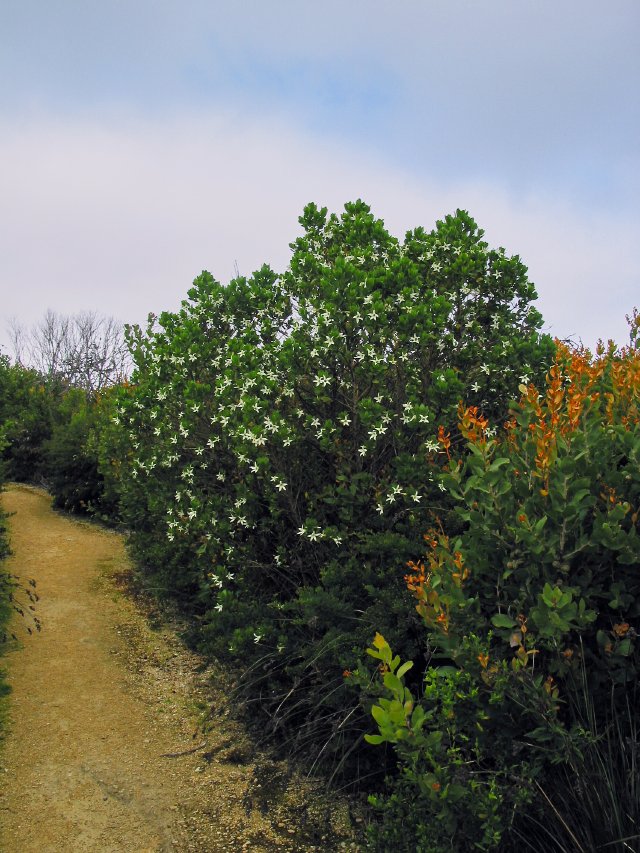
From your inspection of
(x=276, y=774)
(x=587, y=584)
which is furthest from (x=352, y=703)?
(x=587, y=584)

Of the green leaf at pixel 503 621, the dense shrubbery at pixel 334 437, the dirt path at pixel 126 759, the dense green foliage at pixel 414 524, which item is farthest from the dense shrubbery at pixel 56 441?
the green leaf at pixel 503 621

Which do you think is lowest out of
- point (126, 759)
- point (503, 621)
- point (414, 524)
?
point (126, 759)

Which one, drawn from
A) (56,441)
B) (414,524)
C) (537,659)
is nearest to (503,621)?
(537,659)

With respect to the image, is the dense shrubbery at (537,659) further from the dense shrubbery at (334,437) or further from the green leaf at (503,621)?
the dense shrubbery at (334,437)

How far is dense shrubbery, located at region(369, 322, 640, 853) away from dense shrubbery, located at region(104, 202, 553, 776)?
1194 mm

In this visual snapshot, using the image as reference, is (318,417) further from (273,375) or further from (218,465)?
(218,465)

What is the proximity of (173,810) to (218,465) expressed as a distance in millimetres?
2622

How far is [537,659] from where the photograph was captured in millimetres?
3506

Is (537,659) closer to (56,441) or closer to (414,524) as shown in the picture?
(414,524)

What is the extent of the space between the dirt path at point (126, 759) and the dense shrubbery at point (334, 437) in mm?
496

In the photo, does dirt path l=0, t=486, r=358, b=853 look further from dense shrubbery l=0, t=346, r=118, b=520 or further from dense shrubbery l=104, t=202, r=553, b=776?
dense shrubbery l=0, t=346, r=118, b=520

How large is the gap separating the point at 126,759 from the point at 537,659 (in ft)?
11.6

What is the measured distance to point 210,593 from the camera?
651 cm

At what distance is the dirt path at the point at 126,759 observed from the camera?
4539mm
